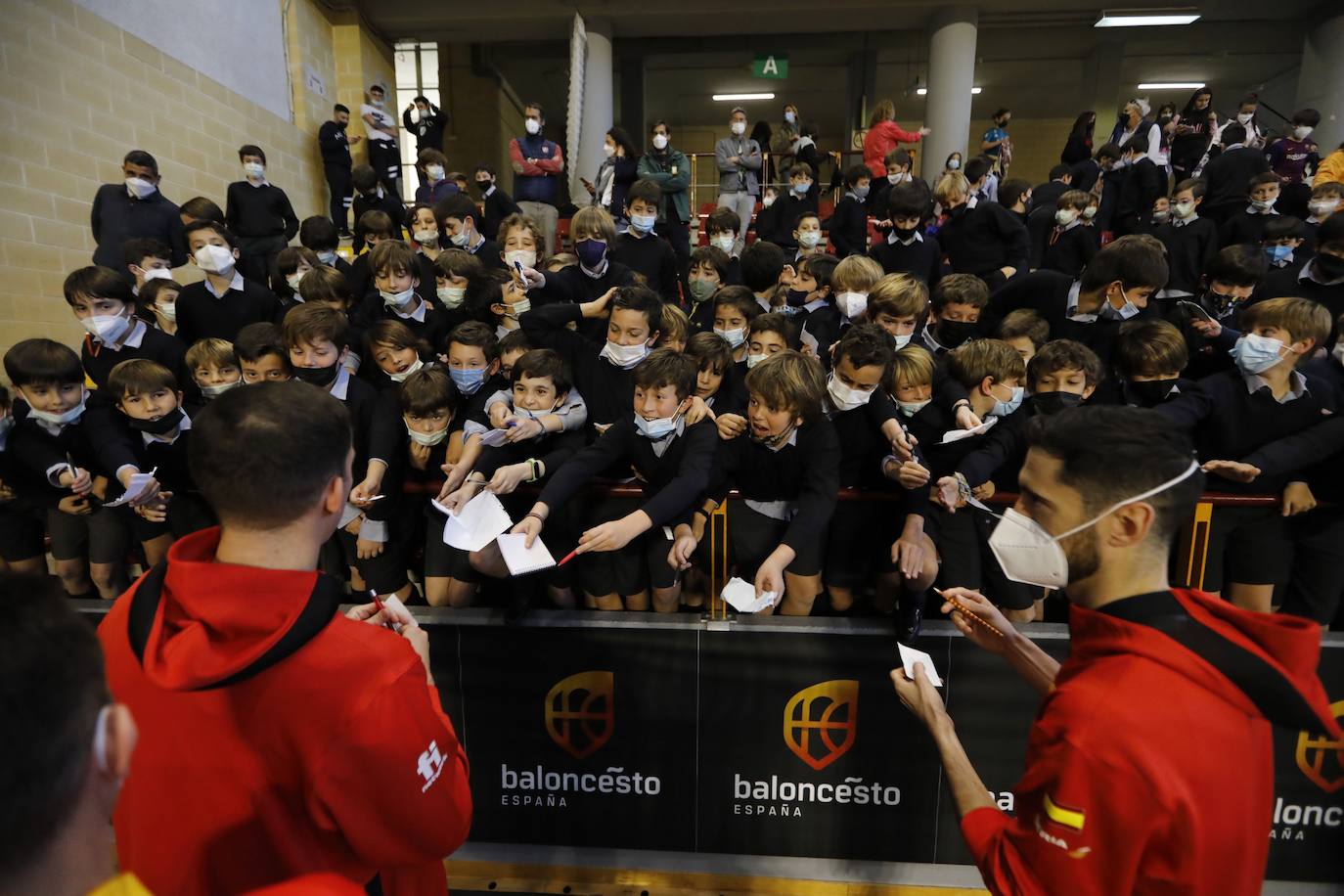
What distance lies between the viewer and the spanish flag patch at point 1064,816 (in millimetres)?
A: 1308

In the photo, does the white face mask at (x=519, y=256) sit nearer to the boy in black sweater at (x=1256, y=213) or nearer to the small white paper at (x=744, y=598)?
the small white paper at (x=744, y=598)

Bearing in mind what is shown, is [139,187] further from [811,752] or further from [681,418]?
[811,752]

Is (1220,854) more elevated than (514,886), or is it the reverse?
(1220,854)

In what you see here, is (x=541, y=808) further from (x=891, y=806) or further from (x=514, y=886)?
(x=891, y=806)

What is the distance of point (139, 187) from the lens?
258 inches

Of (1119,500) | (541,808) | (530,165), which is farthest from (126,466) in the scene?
(530,165)

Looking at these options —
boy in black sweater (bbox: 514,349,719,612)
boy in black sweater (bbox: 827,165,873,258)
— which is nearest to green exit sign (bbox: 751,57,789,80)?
boy in black sweater (bbox: 827,165,873,258)

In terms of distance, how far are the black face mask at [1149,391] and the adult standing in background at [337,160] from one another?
11.4m

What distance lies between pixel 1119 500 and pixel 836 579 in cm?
221

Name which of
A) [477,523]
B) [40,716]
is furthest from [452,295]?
[40,716]

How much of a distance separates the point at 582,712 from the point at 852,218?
6.81 m

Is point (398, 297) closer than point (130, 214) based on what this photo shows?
Yes

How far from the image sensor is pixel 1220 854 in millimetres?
1288

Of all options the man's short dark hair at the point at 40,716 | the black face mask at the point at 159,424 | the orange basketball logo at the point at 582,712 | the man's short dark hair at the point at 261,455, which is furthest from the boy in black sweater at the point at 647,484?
the black face mask at the point at 159,424
